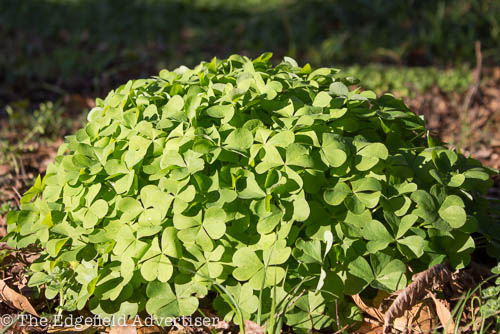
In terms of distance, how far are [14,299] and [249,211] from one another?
98 centimetres

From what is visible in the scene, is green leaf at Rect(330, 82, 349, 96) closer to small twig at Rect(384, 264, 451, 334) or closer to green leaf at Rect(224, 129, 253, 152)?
green leaf at Rect(224, 129, 253, 152)

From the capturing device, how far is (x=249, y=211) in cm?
164

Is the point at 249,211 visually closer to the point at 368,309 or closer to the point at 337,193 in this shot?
the point at 337,193

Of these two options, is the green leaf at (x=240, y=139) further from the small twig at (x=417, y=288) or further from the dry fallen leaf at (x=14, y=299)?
the dry fallen leaf at (x=14, y=299)

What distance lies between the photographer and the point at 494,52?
5.07 meters

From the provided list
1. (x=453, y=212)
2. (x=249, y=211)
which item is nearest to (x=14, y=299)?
(x=249, y=211)

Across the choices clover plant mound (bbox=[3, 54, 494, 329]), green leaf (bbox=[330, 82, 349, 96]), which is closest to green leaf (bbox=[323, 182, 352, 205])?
clover plant mound (bbox=[3, 54, 494, 329])

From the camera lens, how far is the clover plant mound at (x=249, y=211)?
5.23ft

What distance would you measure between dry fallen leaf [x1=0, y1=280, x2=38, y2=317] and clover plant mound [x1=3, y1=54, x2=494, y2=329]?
9 centimetres

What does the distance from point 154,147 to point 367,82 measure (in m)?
2.90

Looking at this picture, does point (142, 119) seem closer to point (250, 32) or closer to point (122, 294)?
point (122, 294)

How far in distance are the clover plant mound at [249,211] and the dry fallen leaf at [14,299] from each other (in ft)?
0.28

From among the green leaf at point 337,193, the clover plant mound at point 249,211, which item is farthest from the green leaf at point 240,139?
the green leaf at point 337,193

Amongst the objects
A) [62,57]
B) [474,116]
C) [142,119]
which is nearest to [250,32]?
[62,57]
